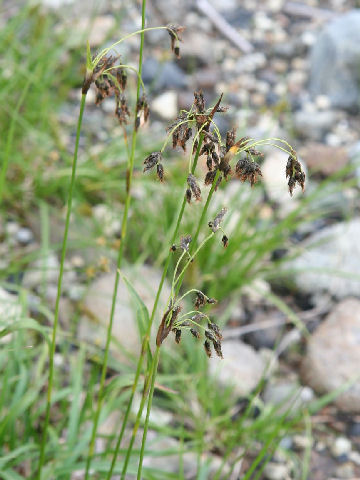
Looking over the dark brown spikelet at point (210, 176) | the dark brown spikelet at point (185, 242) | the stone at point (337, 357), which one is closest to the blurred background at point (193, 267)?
the stone at point (337, 357)

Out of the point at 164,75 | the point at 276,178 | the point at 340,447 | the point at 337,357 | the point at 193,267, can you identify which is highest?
the point at 164,75

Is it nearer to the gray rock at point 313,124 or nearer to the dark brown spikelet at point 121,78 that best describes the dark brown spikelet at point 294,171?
the dark brown spikelet at point 121,78

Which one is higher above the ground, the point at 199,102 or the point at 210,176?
the point at 199,102

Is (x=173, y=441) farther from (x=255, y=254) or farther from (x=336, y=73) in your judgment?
(x=336, y=73)

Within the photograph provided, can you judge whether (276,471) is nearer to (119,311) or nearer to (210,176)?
(119,311)

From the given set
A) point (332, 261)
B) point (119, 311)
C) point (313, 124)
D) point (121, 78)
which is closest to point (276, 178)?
point (332, 261)

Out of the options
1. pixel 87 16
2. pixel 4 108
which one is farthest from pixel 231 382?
pixel 87 16
